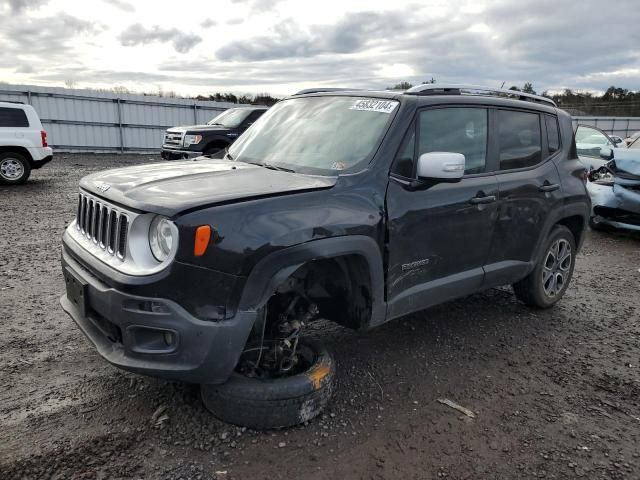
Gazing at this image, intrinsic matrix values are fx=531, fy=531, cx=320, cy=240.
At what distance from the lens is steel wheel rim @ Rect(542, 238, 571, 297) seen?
16.3ft

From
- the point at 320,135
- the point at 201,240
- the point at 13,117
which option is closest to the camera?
the point at 201,240

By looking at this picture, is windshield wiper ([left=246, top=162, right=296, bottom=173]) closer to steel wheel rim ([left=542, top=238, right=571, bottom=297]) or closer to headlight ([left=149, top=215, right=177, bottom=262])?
headlight ([left=149, top=215, right=177, bottom=262])

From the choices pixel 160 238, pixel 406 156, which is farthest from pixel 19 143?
pixel 406 156

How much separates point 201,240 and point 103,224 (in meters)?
0.89

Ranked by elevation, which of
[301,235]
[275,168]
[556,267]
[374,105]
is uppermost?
[374,105]

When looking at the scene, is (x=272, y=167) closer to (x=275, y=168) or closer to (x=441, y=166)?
(x=275, y=168)

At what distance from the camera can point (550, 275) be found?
5070mm

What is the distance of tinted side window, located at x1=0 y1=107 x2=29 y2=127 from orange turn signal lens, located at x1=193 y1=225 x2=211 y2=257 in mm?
11583

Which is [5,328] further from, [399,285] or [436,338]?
[436,338]

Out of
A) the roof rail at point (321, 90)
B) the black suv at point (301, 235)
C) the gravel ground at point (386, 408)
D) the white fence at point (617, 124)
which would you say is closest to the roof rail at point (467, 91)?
the black suv at point (301, 235)

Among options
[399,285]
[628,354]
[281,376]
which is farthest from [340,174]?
[628,354]

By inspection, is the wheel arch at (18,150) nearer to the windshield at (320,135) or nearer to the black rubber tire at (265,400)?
the windshield at (320,135)

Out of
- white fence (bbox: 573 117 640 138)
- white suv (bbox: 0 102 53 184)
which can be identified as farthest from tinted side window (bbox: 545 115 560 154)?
white fence (bbox: 573 117 640 138)

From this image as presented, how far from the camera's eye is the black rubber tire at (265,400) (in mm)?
2959
